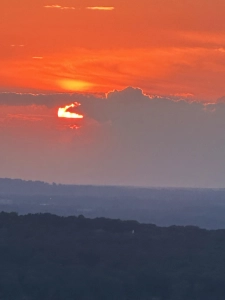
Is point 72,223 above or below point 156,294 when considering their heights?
above

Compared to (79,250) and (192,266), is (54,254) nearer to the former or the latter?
(79,250)

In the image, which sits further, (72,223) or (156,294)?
(72,223)

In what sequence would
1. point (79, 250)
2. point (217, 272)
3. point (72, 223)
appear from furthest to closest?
point (72, 223) < point (79, 250) < point (217, 272)

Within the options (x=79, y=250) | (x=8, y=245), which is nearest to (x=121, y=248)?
(x=79, y=250)

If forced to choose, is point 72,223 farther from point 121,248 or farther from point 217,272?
point 217,272

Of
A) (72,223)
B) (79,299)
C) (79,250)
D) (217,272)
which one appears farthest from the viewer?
(72,223)

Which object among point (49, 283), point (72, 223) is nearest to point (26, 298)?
point (49, 283)
